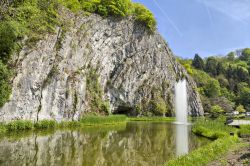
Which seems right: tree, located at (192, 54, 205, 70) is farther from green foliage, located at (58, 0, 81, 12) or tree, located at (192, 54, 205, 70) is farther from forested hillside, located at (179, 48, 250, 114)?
green foliage, located at (58, 0, 81, 12)

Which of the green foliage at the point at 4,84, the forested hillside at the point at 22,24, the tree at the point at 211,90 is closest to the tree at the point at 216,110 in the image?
the tree at the point at 211,90

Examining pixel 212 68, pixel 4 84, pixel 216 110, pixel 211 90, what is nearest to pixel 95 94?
pixel 4 84

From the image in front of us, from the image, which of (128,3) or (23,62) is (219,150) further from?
(128,3)

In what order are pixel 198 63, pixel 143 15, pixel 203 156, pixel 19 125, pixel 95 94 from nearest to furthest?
1. pixel 203 156
2. pixel 19 125
3. pixel 95 94
4. pixel 143 15
5. pixel 198 63

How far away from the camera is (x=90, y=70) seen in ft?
171

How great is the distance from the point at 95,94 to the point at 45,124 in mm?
19557

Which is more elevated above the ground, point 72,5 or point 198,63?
point 198,63

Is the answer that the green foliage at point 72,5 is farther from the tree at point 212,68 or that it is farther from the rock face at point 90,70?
the tree at point 212,68

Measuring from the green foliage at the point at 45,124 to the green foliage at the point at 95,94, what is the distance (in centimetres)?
1618

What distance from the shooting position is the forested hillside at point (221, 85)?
331 ft

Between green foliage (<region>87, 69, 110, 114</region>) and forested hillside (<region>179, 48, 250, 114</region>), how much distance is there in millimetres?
53581

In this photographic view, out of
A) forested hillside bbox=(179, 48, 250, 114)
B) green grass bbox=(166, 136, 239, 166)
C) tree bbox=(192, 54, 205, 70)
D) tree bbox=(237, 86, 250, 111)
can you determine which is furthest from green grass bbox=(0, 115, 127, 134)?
tree bbox=(192, 54, 205, 70)

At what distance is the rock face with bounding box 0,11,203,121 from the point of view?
109 ft

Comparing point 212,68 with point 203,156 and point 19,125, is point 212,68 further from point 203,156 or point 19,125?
point 203,156
